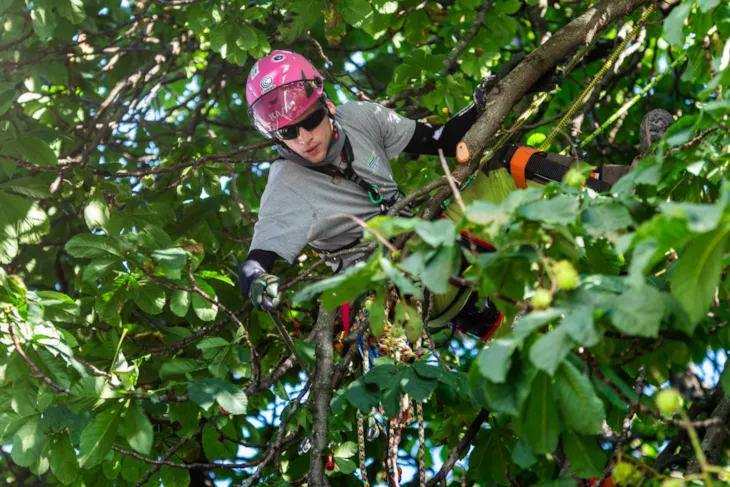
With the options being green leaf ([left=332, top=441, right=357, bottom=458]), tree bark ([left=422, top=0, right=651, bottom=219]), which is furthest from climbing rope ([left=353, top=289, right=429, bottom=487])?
tree bark ([left=422, top=0, right=651, bottom=219])

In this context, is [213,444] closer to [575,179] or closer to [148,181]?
[148,181]

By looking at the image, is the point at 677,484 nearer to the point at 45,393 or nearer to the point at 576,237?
the point at 576,237

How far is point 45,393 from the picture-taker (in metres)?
3.10

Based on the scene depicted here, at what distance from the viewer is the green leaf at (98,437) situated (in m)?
2.90

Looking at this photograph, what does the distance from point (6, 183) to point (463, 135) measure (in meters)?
1.89

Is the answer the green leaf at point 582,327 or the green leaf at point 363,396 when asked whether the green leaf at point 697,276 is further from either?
the green leaf at point 363,396

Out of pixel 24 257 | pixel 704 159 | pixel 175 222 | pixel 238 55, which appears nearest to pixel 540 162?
pixel 704 159

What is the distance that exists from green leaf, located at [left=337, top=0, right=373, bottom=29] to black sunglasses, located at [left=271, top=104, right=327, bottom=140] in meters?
0.73

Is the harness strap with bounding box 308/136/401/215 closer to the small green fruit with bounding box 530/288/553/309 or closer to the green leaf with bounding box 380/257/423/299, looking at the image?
the green leaf with bounding box 380/257/423/299

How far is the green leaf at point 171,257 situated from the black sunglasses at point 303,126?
0.55 m

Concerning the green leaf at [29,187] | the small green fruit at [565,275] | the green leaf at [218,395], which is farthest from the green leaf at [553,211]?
the green leaf at [29,187]

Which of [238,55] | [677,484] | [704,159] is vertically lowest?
[238,55]

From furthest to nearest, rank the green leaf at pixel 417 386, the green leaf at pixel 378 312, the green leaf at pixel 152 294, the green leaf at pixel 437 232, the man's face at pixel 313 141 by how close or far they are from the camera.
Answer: the green leaf at pixel 152 294 < the man's face at pixel 313 141 < the green leaf at pixel 417 386 < the green leaf at pixel 378 312 < the green leaf at pixel 437 232

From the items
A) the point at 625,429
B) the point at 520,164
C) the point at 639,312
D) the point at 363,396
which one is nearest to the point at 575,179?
the point at 639,312
